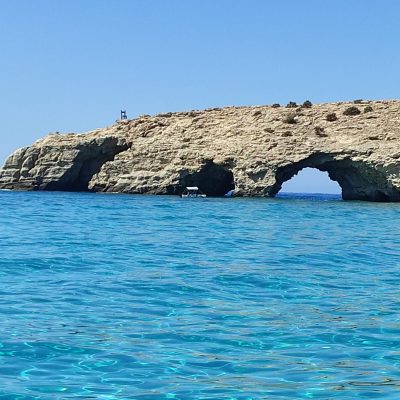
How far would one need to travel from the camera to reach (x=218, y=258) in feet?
49.1

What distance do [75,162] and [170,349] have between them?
57039 mm

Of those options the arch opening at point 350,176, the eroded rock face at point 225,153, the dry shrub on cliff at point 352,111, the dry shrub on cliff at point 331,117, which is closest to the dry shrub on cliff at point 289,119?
the eroded rock face at point 225,153

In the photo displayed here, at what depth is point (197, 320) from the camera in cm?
866

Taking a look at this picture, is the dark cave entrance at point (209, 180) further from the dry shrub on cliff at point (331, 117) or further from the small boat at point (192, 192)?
the dry shrub on cliff at point (331, 117)

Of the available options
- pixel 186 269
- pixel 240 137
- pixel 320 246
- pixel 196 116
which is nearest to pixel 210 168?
pixel 240 137

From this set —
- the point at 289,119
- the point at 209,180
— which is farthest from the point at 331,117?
the point at 209,180

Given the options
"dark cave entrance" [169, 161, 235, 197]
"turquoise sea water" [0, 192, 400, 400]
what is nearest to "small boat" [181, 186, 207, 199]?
"dark cave entrance" [169, 161, 235, 197]

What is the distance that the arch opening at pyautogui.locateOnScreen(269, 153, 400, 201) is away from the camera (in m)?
48.2

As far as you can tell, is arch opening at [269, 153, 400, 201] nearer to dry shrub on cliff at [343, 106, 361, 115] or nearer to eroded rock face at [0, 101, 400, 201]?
eroded rock face at [0, 101, 400, 201]

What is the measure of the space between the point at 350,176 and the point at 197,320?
46.1 meters

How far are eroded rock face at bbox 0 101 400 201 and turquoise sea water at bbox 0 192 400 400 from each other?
3296 centimetres

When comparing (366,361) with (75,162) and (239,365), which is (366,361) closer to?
(239,365)

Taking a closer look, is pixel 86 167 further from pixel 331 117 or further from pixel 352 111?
pixel 352 111

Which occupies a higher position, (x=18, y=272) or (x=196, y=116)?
(x=196, y=116)
